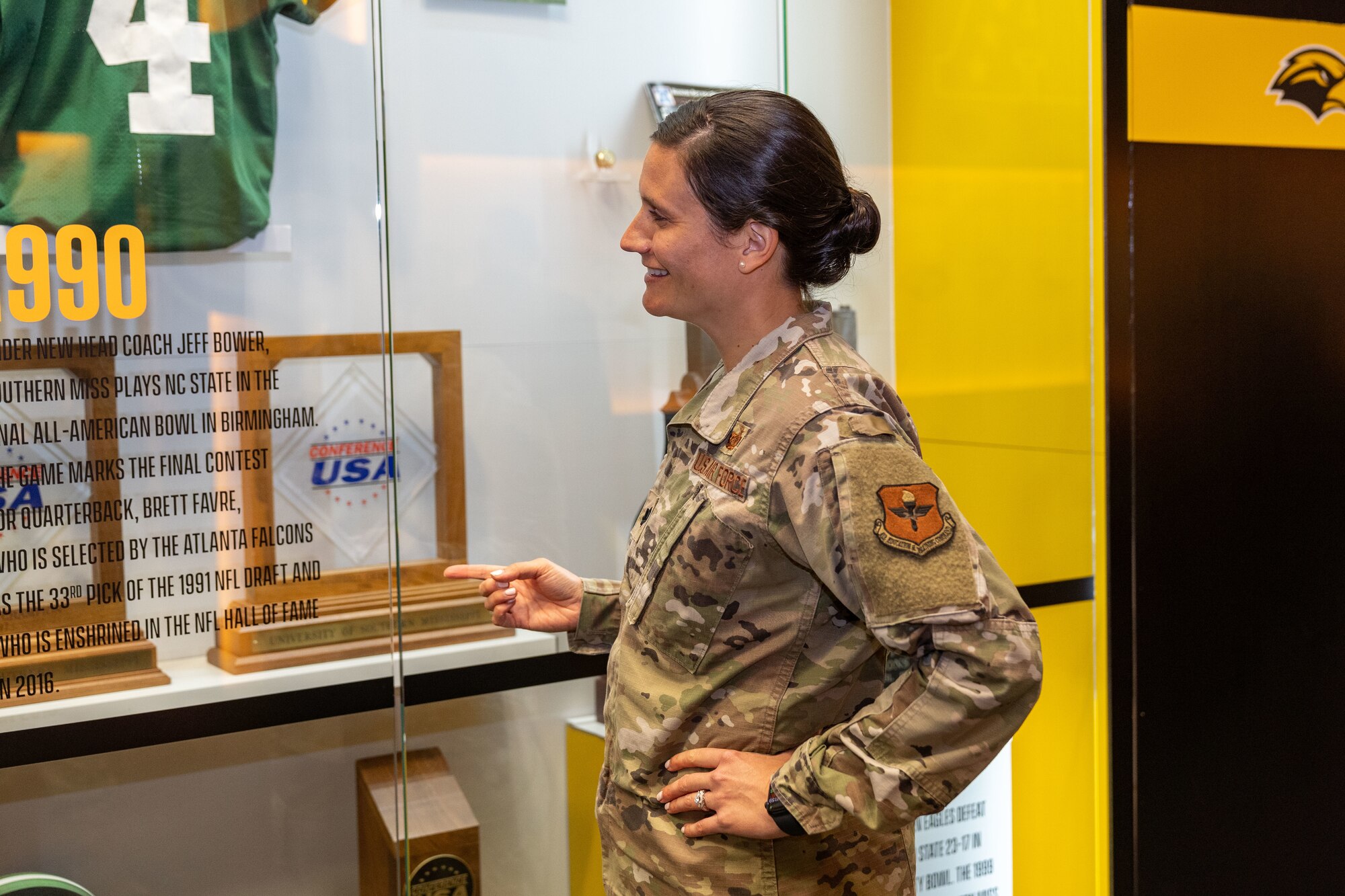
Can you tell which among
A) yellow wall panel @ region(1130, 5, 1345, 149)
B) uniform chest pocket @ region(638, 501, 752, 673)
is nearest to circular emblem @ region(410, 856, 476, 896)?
uniform chest pocket @ region(638, 501, 752, 673)

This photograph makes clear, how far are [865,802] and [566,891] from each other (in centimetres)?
86

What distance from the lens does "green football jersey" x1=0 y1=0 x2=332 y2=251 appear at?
4.56 feet

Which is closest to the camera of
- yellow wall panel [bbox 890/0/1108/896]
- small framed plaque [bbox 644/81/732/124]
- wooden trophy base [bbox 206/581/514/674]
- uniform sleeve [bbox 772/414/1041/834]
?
uniform sleeve [bbox 772/414/1041/834]

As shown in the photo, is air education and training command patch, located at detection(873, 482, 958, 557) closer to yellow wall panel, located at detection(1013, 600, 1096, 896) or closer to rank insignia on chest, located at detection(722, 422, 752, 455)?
rank insignia on chest, located at detection(722, 422, 752, 455)

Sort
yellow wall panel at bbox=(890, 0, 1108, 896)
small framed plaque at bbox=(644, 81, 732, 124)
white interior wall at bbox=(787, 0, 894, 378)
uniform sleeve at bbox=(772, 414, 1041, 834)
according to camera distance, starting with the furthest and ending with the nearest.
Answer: yellow wall panel at bbox=(890, 0, 1108, 896) → white interior wall at bbox=(787, 0, 894, 378) → small framed plaque at bbox=(644, 81, 732, 124) → uniform sleeve at bbox=(772, 414, 1041, 834)

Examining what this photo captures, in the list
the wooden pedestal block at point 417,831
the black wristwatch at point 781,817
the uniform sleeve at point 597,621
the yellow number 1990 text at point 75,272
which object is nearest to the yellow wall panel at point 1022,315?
the uniform sleeve at point 597,621

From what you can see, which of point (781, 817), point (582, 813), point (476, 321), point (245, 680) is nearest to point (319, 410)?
point (476, 321)

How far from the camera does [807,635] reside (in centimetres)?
113

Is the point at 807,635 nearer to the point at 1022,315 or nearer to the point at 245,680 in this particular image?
the point at 245,680

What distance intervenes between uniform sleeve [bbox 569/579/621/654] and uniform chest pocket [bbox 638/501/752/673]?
23cm

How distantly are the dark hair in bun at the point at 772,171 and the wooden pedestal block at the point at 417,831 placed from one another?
909mm

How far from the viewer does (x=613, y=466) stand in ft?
5.74

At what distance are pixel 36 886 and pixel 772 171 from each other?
1.23 metres

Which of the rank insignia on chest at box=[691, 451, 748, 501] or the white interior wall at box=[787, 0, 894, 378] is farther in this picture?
the white interior wall at box=[787, 0, 894, 378]
